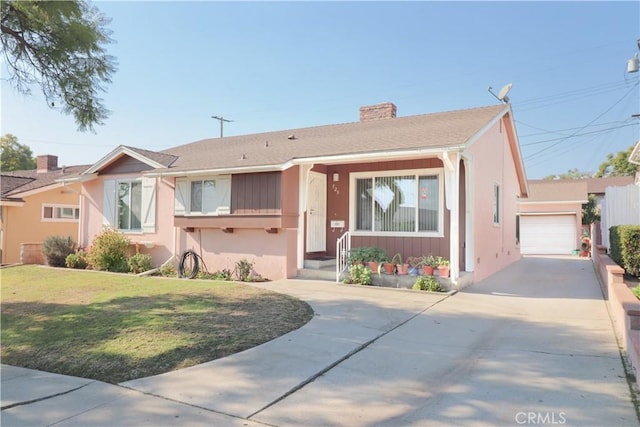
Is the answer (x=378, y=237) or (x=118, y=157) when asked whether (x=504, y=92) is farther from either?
(x=118, y=157)

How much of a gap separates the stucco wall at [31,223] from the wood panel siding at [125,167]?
13.1 ft

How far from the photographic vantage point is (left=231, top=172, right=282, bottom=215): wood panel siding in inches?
408

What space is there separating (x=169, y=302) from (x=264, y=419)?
4.76m

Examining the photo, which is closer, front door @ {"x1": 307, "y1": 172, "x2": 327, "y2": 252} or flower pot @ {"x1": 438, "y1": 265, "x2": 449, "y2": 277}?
flower pot @ {"x1": 438, "y1": 265, "x2": 449, "y2": 277}

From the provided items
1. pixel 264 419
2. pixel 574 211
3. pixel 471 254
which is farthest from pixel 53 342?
pixel 574 211

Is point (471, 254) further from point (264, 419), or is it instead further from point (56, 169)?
point (56, 169)

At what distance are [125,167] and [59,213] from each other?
7.34m

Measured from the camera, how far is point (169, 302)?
745cm

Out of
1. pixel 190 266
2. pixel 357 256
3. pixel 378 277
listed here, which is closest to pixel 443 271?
pixel 378 277

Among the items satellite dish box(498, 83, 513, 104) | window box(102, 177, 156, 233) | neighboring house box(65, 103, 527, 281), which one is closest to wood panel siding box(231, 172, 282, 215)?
neighboring house box(65, 103, 527, 281)

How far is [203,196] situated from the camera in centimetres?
1182

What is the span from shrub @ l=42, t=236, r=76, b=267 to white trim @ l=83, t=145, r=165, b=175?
2.58 m

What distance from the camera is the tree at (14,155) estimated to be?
36.7 metres

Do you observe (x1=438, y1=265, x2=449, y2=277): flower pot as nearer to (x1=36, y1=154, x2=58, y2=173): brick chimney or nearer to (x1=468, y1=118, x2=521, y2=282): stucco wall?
(x1=468, y1=118, x2=521, y2=282): stucco wall
